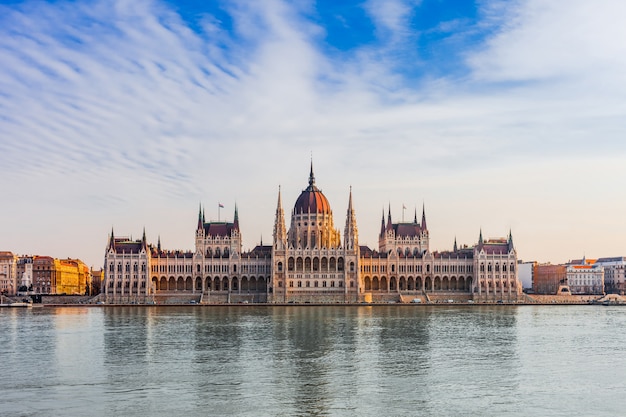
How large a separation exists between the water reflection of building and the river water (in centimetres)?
6861

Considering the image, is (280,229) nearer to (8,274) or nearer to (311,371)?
(8,274)

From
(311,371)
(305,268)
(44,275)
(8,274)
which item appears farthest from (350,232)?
(311,371)

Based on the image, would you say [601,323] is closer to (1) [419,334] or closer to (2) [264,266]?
(1) [419,334]

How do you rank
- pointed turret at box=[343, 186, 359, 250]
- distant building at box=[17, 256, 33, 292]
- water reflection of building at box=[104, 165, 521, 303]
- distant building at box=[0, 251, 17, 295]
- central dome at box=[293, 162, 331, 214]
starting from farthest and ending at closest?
1. distant building at box=[17, 256, 33, 292]
2. distant building at box=[0, 251, 17, 295]
3. central dome at box=[293, 162, 331, 214]
4. pointed turret at box=[343, 186, 359, 250]
5. water reflection of building at box=[104, 165, 521, 303]

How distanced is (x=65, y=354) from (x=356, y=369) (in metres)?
23.9

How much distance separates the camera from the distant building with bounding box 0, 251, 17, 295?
19201 cm

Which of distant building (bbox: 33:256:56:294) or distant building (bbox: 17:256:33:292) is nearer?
distant building (bbox: 17:256:33:292)

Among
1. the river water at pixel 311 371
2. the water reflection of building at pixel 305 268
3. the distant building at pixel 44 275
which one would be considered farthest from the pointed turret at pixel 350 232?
the distant building at pixel 44 275

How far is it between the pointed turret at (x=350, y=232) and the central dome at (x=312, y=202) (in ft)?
21.3

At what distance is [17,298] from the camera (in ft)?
562

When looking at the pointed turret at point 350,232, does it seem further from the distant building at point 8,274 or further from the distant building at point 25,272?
the distant building at point 8,274

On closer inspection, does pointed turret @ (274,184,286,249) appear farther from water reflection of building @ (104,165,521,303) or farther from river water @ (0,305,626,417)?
river water @ (0,305,626,417)

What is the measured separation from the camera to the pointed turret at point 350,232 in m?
165

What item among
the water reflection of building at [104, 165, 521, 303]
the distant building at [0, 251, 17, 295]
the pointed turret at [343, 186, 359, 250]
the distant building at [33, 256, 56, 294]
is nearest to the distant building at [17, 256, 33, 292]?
the distant building at [33, 256, 56, 294]
